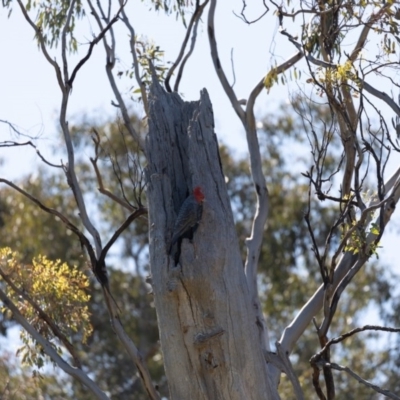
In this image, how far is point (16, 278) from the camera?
8.48 meters

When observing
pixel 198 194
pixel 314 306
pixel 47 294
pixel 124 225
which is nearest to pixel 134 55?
pixel 47 294

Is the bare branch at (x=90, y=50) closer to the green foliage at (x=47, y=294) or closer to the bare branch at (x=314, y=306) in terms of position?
the green foliage at (x=47, y=294)

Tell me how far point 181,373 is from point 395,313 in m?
11.8

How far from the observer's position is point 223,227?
550 centimetres

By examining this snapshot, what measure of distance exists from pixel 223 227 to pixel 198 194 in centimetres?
23

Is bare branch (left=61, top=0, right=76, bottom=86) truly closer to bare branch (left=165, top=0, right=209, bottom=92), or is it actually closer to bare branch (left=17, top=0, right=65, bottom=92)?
bare branch (left=17, top=0, right=65, bottom=92)

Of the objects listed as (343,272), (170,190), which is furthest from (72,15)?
(170,190)

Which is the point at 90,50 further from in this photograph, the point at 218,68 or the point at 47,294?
the point at 47,294

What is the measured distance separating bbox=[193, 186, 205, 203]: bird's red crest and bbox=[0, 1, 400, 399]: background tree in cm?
6

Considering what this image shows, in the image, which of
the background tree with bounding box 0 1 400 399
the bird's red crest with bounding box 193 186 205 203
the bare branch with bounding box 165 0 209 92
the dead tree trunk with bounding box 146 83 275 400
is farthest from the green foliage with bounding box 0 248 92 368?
the bird's red crest with bounding box 193 186 205 203

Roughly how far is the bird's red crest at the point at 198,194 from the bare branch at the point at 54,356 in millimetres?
2306

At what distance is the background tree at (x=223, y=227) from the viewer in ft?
17.6

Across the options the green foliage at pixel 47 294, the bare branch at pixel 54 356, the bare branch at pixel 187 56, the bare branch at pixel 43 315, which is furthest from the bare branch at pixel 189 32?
the bare branch at pixel 54 356

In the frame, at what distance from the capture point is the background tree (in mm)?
5375
